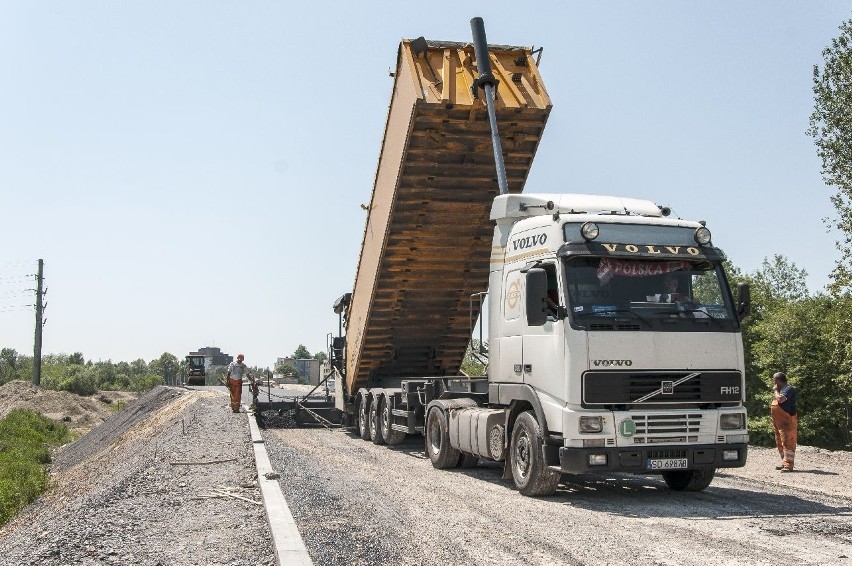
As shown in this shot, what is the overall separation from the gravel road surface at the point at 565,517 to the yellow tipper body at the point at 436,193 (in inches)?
135

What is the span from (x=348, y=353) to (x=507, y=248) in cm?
722

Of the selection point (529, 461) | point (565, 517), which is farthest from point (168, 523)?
point (529, 461)

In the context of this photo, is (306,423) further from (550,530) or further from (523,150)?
(550,530)

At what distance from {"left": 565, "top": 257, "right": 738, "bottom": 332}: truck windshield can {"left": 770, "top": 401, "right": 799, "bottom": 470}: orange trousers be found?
3.72 m

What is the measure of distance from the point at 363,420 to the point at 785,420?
7.77m

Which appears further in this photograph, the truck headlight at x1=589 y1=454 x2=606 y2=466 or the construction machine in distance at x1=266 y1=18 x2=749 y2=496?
the construction machine in distance at x1=266 y1=18 x2=749 y2=496

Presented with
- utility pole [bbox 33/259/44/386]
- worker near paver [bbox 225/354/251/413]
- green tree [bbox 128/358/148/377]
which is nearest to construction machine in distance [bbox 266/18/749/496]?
worker near paver [bbox 225/354/251/413]

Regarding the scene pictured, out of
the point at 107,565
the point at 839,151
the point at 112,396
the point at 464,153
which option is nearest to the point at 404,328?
the point at 464,153

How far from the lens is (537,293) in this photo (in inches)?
341

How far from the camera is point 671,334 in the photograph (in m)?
8.60

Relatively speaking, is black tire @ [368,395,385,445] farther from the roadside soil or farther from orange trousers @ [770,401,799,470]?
orange trousers @ [770,401,799,470]

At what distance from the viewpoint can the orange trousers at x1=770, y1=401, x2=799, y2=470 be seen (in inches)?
460

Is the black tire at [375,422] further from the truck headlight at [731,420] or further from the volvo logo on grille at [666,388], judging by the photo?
the truck headlight at [731,420]

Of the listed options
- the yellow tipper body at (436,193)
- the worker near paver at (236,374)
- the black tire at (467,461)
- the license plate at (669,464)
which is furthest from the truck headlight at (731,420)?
the worker near paver at (236,374)
